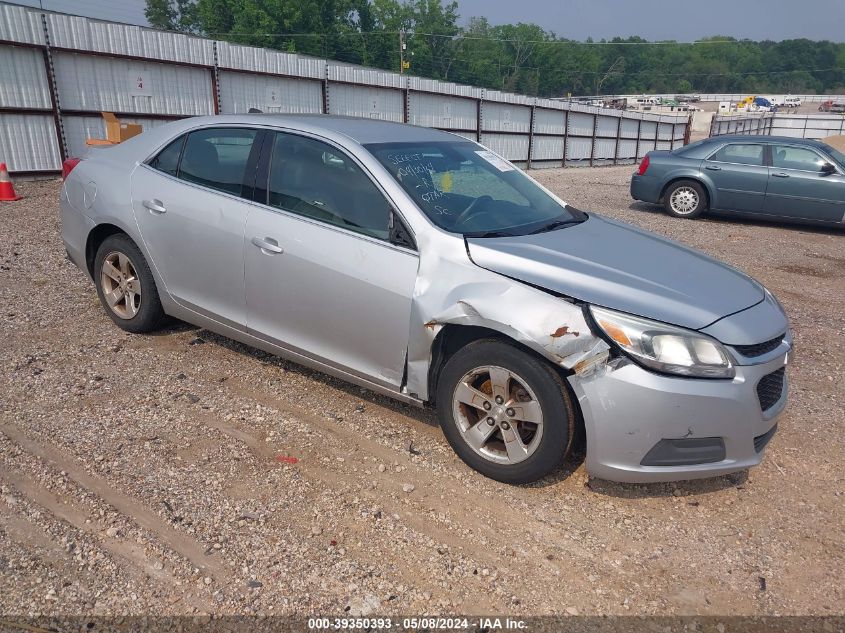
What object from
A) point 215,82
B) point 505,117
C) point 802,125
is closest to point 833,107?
point 802,125

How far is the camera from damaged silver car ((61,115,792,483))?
2.84m

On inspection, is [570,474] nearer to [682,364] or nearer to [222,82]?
[682,364]

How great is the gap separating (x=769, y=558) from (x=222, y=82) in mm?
15041

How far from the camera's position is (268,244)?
12.2 feet

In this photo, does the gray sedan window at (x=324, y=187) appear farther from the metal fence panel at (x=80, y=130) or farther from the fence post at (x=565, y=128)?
the fence post at (x=565, y=128)

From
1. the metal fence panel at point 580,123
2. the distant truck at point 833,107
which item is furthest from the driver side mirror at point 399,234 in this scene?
the distant truck at point 833,107

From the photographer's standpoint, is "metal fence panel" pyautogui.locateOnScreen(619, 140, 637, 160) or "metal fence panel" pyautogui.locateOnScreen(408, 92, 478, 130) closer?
"metal fence panel" pyautogui.locateOnScreen(408, 92, 478, 130)

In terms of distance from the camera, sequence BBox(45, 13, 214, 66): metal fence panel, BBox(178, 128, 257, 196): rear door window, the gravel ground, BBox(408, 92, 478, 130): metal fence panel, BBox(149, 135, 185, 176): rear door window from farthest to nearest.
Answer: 1. BBox(408, 92, 478, 130): metal fence panel
2. BBox(45, 13, 214, 66): metal fence panel
3. BBox(149, 135, 185, 176): rear door window
4. BBox(178, 128, 257, 196): rear door window
5. the gravel ground

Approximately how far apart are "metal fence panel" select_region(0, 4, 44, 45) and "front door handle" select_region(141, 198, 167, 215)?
9.62 meters

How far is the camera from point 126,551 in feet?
8.70

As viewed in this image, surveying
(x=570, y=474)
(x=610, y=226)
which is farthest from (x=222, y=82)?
(x=570, y=474)

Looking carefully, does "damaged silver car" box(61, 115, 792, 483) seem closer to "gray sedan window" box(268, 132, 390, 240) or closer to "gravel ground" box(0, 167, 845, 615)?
"gray sedan window" box(268, 132, 390, 240)

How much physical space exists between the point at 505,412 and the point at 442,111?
62.6 ft

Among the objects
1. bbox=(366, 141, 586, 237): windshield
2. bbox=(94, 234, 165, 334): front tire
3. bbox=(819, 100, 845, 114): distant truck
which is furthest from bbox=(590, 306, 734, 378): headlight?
bbox=(819, 100, 845, 114): distant truck
